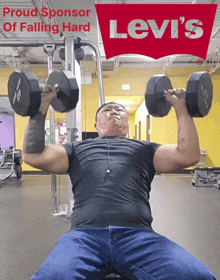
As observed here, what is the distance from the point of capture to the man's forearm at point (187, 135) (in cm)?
96

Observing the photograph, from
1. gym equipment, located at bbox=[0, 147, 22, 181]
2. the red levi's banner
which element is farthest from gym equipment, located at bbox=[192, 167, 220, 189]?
gym equipment, located at bbox=[0, 147, 22, 181]

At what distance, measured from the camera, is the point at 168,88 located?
3.36 ft

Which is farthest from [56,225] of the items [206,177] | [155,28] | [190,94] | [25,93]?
[155,28]

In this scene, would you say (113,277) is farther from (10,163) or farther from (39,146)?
(10,163)

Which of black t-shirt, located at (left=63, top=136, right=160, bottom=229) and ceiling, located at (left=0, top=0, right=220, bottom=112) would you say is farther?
ceiling, located at (left=0, top=0, right=220, bottom=112)

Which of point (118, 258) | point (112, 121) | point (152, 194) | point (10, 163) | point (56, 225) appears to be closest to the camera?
point (118, 258)

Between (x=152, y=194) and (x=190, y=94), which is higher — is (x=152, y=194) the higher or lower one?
the lower one

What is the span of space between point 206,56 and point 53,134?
4.84 m

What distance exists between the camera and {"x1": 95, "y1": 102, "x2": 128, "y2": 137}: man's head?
1241mm

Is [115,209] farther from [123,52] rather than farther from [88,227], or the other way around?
[123,52]

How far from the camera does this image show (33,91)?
2.98 feet

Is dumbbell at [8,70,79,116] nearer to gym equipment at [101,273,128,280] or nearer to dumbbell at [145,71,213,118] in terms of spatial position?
dumbbell at [145,71,213,118]

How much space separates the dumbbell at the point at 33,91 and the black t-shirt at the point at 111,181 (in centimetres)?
21

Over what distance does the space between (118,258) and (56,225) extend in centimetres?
171
